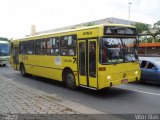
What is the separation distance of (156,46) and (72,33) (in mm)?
37415

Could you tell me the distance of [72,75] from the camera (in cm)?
1330

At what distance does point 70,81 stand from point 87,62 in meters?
2.09

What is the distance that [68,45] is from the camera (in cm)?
1348

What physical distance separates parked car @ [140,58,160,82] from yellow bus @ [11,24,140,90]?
167cm

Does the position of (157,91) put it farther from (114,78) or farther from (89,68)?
(89,68)

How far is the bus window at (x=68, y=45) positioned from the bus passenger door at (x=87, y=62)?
0.60 meters

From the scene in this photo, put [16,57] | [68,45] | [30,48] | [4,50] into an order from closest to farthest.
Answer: [68,45] < [30,48] < [16,57] < [4,50]

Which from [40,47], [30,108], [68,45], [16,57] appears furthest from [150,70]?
[16,57]

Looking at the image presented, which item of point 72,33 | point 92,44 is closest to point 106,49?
point 92,44

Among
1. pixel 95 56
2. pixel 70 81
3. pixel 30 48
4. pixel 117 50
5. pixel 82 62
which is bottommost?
pixel 70 81

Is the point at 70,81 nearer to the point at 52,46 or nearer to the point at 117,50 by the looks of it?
the point at 52,46

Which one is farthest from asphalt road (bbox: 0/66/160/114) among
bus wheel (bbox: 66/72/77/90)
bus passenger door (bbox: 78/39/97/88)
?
bus passenger door (bbox: 78/39/97/88)

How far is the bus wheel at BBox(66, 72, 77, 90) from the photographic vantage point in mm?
13277

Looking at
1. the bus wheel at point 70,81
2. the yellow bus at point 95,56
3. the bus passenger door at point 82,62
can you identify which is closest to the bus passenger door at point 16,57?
the yellow bus at point 95,56
